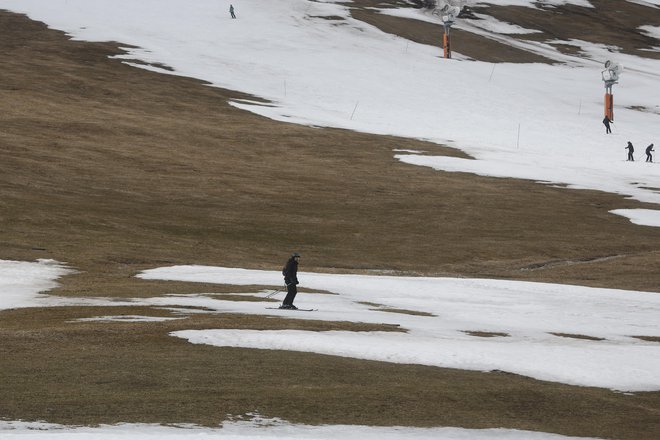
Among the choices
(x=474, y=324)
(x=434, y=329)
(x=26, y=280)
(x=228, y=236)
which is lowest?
(x=228, y=236)

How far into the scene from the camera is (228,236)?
5772 centimetres

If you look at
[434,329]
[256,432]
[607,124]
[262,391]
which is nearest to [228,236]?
[434,329]

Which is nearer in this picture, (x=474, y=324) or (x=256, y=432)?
(x=256, y=432)

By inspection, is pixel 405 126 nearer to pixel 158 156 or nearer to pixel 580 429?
pixel 158 156

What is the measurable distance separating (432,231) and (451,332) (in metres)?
33.2

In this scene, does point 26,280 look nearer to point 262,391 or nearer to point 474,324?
point 474,324

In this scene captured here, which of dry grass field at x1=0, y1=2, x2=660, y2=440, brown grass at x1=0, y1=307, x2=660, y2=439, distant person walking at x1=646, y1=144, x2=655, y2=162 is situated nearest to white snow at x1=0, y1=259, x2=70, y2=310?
dry grass field at x1=0, y1=2, x2=660, y2=440

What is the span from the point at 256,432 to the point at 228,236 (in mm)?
40070

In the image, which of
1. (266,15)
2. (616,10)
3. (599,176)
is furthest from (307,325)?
(616,10)

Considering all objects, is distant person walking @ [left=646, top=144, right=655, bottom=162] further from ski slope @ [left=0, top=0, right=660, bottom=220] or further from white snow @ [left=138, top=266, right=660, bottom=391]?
white snow @ [left=138, top=266, right=660, bottom=391]

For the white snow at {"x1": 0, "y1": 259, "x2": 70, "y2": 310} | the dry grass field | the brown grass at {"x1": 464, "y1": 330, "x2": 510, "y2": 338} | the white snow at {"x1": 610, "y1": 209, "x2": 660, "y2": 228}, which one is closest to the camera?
the dry grass field

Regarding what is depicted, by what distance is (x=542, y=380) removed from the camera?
24.0 m

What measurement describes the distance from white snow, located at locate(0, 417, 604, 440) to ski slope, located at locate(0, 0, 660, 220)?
62723 millimetres

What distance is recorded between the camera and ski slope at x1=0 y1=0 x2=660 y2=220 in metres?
97.8
